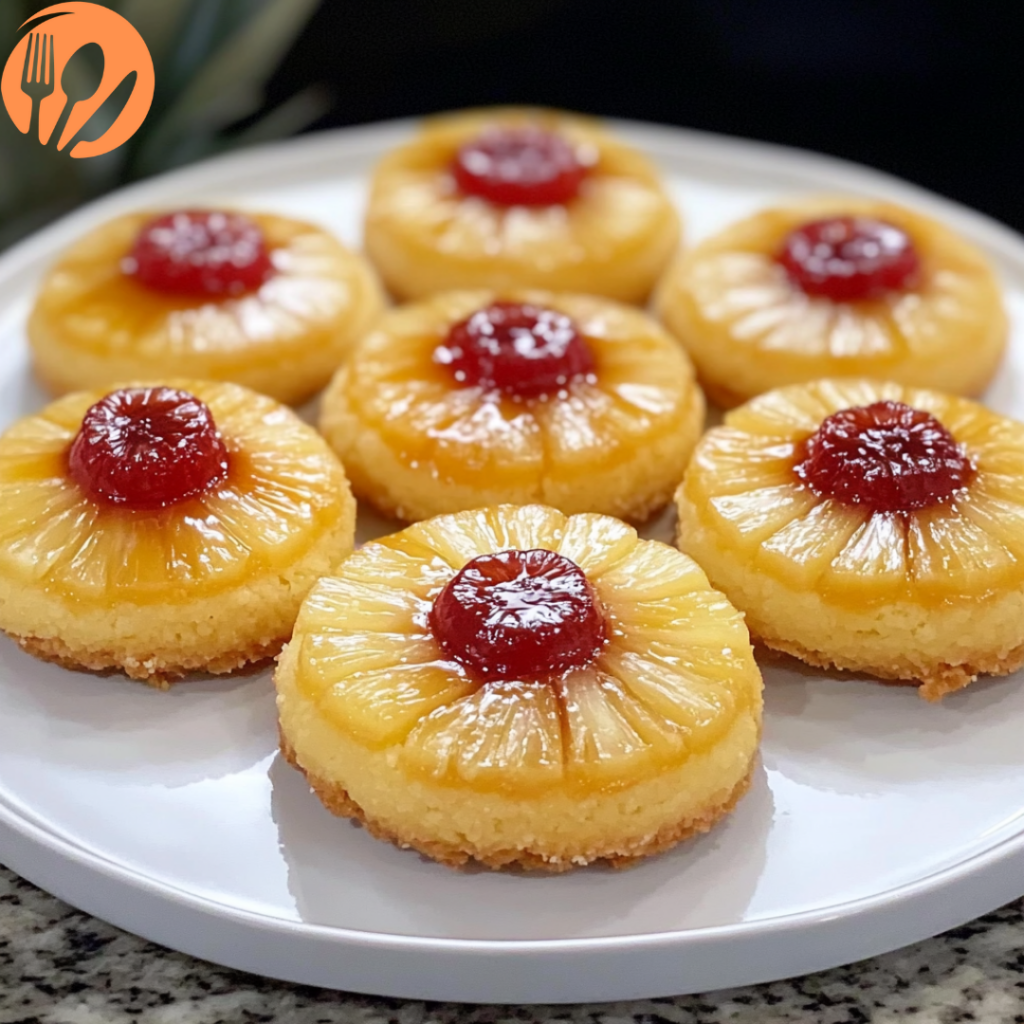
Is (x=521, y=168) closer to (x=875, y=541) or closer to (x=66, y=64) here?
(x=66, y=64)

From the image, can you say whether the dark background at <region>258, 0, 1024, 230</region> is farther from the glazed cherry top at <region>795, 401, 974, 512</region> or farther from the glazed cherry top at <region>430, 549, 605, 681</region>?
the glazed cherry top at <region>430, 549, 605, 681</region>

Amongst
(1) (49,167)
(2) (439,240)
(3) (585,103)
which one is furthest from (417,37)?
(2) (439,240)

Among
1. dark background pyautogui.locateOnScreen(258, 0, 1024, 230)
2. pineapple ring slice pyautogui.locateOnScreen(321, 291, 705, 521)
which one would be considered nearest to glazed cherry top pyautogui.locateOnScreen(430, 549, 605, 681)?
pineapple ring slice pyautogui.locateOnScreen(321, 291, 705, 521)

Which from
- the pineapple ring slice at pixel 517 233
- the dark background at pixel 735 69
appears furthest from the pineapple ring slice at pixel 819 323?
the dark background at pixel 735 69

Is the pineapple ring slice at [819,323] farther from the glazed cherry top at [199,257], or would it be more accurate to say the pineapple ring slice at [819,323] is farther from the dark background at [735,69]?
the dark background at [735,69]

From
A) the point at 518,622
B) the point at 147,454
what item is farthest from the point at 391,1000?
the point at 147,454

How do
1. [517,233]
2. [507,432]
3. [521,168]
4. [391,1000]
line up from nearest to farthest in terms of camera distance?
[391,1000]
[507,432]
[517,233]
[521,168]

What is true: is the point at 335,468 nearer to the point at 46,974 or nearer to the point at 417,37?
the point at 46,974
